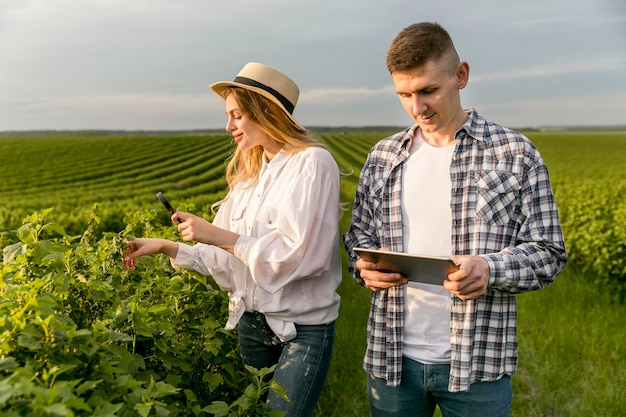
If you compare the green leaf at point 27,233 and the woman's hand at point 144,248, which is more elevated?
the green leaf at point 27,233

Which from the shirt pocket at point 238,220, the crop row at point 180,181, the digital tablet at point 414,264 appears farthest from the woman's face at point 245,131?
the digital tablet at point 414,264

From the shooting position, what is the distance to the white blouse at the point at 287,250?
2510 millimetres

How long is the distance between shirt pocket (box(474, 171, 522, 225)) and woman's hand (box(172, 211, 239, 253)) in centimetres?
93

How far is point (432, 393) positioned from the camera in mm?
2514

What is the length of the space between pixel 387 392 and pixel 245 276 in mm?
727

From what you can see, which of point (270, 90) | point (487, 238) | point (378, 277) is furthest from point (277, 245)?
point (487, 238)

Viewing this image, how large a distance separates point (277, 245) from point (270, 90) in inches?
26.2

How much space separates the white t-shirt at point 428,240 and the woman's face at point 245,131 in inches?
24.3

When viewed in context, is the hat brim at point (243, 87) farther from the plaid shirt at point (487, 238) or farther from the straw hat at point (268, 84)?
the plaid shirt at point (487, 238)

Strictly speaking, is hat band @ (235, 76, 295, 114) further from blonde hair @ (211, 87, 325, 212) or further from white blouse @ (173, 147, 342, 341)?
white blouse @ (173, 147, 342, 341)

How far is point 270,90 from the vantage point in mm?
2748

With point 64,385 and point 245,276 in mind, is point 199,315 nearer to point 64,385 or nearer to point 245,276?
point 245,276

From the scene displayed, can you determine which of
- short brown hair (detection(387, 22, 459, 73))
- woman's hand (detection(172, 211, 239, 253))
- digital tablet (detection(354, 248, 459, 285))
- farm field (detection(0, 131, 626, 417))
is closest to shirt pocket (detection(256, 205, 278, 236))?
woman's hand (detection(172, 211, 239, 253))

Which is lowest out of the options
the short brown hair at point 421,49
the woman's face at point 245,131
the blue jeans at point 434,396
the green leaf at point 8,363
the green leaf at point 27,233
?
the blue jeans at point 434,396
